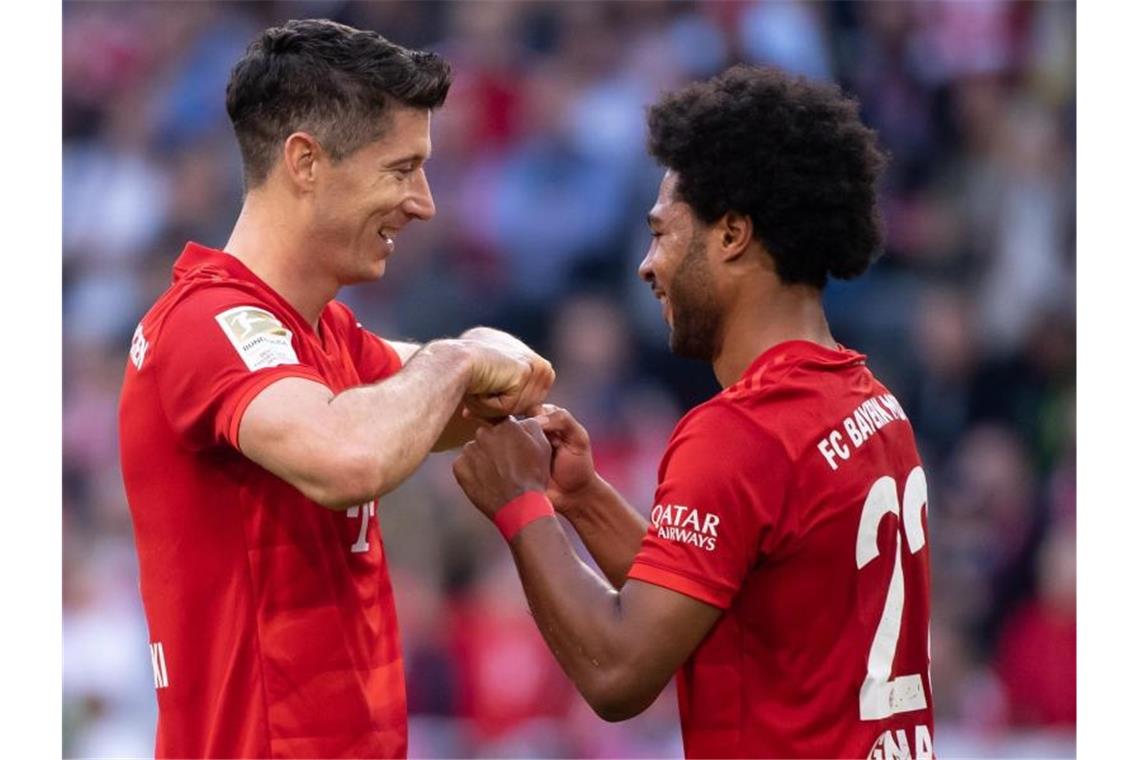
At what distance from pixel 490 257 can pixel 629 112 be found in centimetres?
110

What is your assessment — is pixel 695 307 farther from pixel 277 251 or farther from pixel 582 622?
pixel 277 251

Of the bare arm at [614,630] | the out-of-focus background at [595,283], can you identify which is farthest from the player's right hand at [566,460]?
the out-of-focus background at [595,283]

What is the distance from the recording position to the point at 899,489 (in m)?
3.33

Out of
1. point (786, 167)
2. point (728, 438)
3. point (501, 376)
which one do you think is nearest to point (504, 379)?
point (501, 376)

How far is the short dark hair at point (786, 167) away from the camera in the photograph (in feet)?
11.0

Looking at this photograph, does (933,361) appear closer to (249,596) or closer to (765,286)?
(765,286)

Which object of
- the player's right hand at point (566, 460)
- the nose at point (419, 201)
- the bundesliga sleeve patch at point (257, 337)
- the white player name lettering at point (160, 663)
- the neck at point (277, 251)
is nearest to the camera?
the bundesliga sleeve patch at point (257, 337)

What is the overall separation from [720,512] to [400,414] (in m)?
0.66

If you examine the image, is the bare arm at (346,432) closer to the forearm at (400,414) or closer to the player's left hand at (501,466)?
the forearm at (400,414)

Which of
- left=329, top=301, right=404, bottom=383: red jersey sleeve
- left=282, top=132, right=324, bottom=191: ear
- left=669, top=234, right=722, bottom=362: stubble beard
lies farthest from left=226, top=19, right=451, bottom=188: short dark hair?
left=669, top=234, right=722, bottom=362: stubble beard

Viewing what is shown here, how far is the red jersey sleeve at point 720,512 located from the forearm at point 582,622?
12cm

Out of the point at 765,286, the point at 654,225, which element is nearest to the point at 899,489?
the point at 765,286

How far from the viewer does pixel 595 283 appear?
25.3 ft

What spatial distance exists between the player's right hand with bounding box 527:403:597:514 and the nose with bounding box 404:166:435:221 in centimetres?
57
